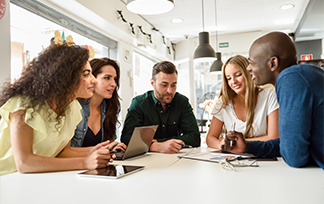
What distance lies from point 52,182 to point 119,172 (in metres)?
0.26

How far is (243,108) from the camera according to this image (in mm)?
2039

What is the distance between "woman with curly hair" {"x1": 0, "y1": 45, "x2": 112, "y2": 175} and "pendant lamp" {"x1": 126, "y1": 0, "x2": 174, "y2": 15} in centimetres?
63

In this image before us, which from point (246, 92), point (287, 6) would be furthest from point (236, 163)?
point (287, 6)

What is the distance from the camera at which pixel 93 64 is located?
2045 millimetres

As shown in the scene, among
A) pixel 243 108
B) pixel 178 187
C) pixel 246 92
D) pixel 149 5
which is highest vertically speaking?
pixel 149 5

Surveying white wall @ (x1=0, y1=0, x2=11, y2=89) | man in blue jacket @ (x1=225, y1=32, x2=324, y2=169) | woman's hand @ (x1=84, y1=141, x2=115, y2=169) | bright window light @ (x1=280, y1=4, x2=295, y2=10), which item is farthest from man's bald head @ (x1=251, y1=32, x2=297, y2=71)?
bright window light @ (x1=280, y1=4, x2=295, y2=10)

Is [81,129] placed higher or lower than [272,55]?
lower

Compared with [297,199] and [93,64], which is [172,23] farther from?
[297,199]

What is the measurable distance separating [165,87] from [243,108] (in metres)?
0.69

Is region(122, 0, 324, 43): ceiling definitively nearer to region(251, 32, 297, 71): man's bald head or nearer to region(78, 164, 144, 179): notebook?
region(251, 32, 297, 71): man's bald head

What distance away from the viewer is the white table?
778 mm

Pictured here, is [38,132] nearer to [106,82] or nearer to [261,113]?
[106,82]

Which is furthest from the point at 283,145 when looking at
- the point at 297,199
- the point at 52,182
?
the point at 52,182

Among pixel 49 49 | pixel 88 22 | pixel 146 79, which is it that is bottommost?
pixel 49 49
